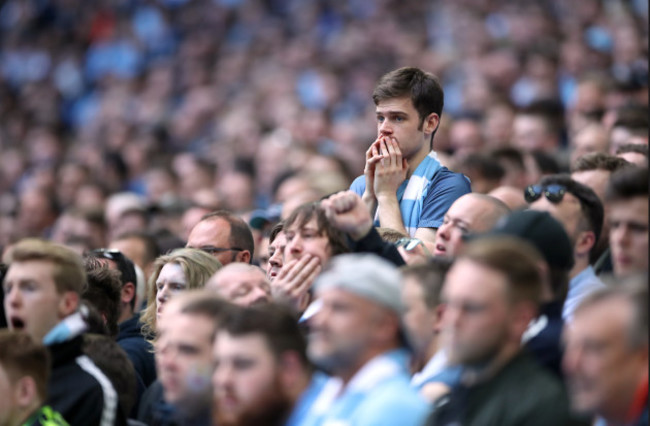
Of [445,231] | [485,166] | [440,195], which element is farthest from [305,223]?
[485,166]

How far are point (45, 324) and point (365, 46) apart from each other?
12314 mm

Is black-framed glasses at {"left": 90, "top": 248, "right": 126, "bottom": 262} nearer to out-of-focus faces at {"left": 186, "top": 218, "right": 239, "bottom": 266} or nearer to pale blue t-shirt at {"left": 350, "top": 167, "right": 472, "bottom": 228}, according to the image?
out-of-focus faces at {"left": 186, "top": 218, "right": 239, "bottom": 266}

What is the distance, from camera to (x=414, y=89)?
6.51m

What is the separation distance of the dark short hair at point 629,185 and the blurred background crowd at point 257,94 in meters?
3.53

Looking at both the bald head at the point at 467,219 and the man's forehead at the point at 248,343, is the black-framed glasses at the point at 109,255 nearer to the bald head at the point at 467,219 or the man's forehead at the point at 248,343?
the bald head at the point at 467,219

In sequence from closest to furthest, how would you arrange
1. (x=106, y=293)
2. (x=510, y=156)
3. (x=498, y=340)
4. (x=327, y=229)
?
(x=498, y=340), (x=327, y=229), (x=106, y=293), (x=510, y=156)

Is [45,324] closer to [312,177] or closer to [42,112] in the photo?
[312,177]

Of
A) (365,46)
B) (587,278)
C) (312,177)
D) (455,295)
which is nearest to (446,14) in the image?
(365,46)

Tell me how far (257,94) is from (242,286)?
39.7ft

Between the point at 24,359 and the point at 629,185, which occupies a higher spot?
the point at 629,185

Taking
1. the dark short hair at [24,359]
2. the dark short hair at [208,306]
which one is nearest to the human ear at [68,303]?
the dark short hair at [24,359]

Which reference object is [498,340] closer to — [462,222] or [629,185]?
[629,185]

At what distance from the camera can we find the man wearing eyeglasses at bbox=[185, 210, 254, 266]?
693cm

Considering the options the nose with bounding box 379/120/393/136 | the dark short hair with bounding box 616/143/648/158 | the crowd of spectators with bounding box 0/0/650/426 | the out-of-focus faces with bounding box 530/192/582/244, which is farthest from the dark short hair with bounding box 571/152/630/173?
the nose with bounding box 379/120/393/136
